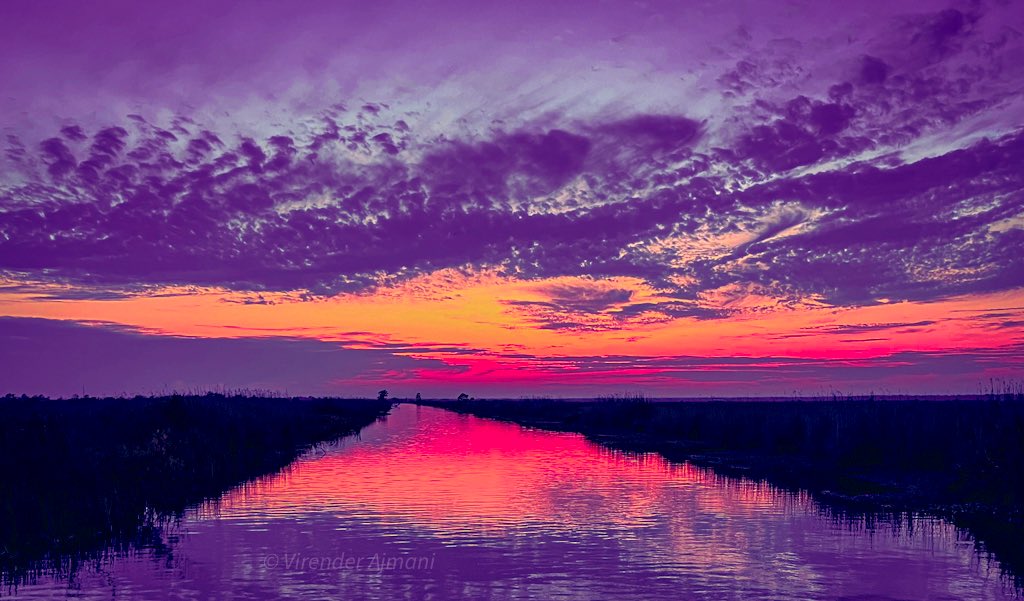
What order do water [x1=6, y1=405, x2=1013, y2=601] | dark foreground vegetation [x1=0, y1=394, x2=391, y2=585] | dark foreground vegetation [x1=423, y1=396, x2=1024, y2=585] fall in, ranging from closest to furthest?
water [x1=6, y1=405, x2=1013, y2=601] < dark foreground vegetation [x1=0, y1=394, x2=391, y2=585] < dark foreground vegetation [x1=423, y1=396, x2=1024, y2=585]

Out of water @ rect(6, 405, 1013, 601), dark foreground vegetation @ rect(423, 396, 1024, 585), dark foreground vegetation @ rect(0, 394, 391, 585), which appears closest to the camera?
water @ rect(6, 405, 1013, 601)

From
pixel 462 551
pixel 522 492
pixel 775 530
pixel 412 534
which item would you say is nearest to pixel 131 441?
pixel 522 492

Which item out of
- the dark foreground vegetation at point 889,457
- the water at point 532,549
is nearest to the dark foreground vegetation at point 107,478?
the water at point 532,549

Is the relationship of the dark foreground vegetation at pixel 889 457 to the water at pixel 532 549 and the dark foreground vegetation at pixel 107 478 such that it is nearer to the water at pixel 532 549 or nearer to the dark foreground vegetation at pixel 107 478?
the water at pixel 532 549

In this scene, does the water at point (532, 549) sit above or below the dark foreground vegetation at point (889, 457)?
below

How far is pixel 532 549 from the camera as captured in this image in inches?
679

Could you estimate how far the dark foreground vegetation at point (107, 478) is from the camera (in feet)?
56.2

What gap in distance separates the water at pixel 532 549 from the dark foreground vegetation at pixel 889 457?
153 centimetres

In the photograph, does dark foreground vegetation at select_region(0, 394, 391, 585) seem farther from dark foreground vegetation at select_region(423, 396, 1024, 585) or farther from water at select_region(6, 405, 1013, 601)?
dark foreground vegetation at select_region(423, 396, 1024, 585)

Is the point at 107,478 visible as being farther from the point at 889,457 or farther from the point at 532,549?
the point at 889,457

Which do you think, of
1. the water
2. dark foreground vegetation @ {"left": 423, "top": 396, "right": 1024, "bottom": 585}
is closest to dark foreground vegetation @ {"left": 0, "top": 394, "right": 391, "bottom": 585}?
the water

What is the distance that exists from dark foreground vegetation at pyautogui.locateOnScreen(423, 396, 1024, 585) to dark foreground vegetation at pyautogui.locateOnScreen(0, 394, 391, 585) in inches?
704

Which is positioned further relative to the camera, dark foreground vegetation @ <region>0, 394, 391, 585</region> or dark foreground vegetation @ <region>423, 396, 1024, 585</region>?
dark foreground vegetation @ <region>423, 396, 1024, 585</region>

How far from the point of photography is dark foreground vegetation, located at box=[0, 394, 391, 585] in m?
17.1
